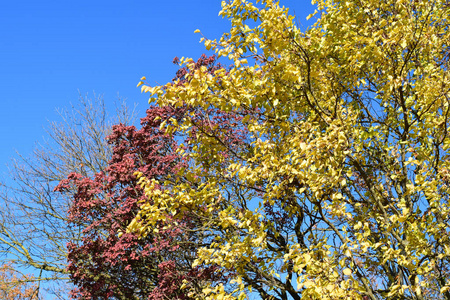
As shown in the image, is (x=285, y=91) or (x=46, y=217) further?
(x=46, y=217)

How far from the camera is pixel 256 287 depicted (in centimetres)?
863

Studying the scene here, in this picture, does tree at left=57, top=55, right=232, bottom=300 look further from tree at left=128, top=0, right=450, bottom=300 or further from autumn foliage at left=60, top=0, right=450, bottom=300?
tree at left=128, top=0, right=450, bottom=300

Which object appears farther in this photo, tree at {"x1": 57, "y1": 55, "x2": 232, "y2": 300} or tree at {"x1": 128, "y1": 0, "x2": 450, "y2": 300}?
tree at {"x1": 57, "y1": 55, "x2": 232, "y2": 300}

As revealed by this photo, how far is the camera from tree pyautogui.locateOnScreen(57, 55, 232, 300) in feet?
29.2

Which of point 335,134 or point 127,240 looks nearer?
point 335,134

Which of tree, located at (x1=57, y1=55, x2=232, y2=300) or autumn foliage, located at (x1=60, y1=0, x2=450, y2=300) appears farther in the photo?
tree, located at (x1=57, y1=55, x2=232, y2=300)

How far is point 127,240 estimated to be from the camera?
8.83 metres

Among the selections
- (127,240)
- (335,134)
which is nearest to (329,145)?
(335,134)

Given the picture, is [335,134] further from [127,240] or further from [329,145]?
[127,240]

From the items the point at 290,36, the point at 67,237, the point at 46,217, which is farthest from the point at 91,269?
the point at 290,36

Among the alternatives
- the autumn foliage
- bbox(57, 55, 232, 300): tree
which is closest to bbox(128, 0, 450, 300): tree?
the autumn foliage

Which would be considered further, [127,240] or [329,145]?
Result: [127,240]

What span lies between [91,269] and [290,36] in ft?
24.3

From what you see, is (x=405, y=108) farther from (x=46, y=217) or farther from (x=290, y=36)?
(x=46, y=217)
